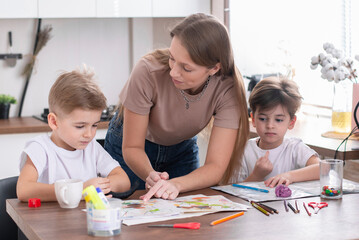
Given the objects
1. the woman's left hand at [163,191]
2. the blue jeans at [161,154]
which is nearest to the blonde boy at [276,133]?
the blue jeans at [161,154]

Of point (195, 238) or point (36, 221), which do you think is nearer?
point (195, 238)

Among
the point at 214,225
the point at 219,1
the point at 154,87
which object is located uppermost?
the point at 219,1

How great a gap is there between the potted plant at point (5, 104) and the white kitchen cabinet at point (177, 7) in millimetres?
1136

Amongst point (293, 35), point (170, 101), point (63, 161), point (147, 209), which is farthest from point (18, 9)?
point (147, 209)

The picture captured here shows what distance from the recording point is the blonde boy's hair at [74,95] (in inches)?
71.1

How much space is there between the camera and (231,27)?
3896 millimetres

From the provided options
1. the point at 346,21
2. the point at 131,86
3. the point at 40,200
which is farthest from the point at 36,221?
the point at 346,21

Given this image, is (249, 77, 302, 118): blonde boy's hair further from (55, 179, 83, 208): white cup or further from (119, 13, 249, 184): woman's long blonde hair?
(55, 179, 83, 208): white cup

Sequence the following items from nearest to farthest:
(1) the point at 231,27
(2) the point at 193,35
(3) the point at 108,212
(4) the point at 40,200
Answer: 1. (3) the point at 108,212
2. (4) the point at 40,200
3. (2) the point at 193,35
4. (1) the point at 231,27

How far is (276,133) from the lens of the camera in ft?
7.55

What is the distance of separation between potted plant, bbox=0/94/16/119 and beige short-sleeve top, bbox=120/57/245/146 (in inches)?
78.3

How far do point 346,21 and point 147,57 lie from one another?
1722mm

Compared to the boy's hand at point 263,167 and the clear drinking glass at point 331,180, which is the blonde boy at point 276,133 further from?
the clear drinking glass at point 331,180

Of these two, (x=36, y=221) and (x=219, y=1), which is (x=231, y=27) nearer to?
(x=219, y=1)
